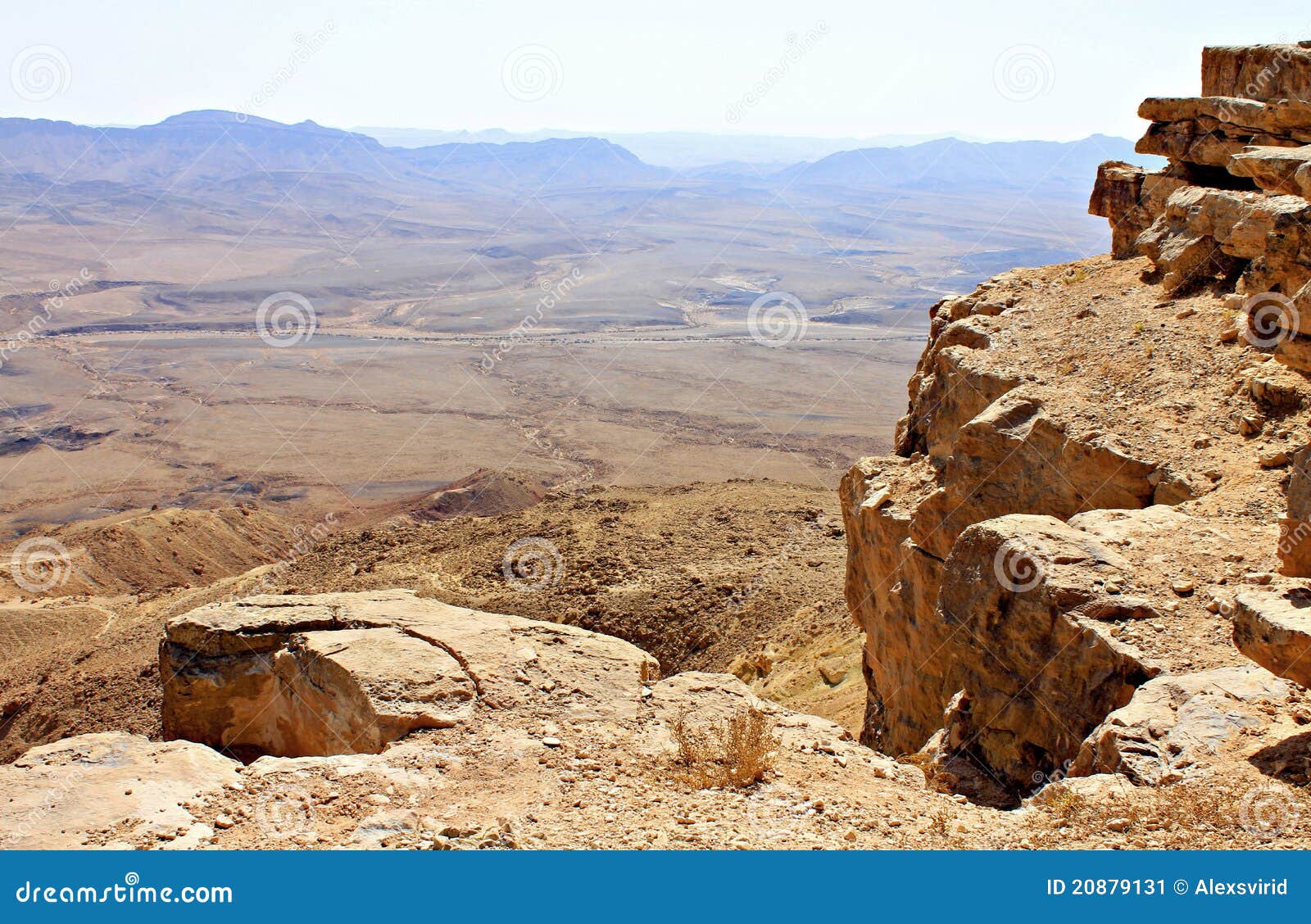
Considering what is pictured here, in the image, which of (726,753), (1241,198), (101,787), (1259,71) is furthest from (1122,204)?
(101,787)

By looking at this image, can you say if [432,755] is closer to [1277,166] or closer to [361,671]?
[361,671]

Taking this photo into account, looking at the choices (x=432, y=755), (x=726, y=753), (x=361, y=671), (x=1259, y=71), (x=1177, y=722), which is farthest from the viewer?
(x=1259, y=71)

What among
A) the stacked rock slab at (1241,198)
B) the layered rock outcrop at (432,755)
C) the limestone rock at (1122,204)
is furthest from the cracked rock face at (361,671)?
the limestone rock at (1122,204)

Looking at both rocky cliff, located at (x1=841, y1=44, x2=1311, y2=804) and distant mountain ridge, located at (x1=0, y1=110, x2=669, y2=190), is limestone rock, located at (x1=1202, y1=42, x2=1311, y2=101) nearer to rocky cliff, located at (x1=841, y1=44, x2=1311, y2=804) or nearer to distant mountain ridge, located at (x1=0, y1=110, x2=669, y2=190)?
rocky cliff, located at (x1=841, y1=44, x2=1311, y2=804)

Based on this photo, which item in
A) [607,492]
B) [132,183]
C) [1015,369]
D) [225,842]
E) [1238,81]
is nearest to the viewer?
[225,842]

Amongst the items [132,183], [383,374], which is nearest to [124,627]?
[383,374]

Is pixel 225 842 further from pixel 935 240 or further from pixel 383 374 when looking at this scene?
pixel 935 240

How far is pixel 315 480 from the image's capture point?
3953cm

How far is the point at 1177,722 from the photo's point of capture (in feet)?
17.9

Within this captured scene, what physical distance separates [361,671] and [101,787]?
2.01m

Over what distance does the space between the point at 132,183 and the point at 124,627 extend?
161521 mm

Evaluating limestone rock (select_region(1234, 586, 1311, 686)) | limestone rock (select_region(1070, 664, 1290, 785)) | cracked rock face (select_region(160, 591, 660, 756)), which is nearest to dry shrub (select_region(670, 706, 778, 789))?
cracked rock face (select_region(160, 591, 660, 756))

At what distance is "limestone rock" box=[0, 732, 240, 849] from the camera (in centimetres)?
562

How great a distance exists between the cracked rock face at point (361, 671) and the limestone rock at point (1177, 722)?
11.1ft
